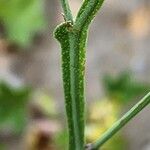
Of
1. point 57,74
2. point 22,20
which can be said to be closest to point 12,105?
point 57,74

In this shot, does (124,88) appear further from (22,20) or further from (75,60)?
(75,60)

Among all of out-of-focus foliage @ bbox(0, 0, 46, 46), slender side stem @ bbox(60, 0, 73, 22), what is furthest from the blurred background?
slender side stem @ bbox(60, 0, 73, 22)

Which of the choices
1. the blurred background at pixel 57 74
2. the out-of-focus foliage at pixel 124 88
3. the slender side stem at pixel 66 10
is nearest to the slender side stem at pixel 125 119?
the slender side stem at pixel 66 10

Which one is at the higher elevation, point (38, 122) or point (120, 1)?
point (120, 1)

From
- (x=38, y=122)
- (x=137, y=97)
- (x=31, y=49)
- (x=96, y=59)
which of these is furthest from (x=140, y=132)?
(x=31, y=49)

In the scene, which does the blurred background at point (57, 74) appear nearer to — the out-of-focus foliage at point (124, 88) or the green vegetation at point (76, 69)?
the out-of-focus foliage at point (124, 88)

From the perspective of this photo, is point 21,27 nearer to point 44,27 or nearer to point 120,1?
point 44,27

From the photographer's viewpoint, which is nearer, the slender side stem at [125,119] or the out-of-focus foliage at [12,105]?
the slender side stem at [125,119]
